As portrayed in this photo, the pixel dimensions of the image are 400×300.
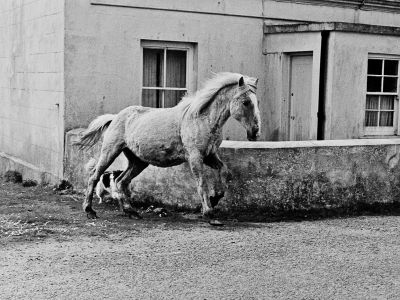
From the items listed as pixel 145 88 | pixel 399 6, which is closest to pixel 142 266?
pixel 145 88

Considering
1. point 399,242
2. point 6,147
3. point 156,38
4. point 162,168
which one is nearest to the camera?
point 399,242

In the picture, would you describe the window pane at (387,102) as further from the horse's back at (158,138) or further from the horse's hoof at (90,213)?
the horse's hoof at (90,213)

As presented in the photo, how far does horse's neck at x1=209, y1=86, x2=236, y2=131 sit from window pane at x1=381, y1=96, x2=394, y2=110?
657 centimetres

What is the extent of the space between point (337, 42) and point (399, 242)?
230 inches

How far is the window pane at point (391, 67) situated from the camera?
587 inches

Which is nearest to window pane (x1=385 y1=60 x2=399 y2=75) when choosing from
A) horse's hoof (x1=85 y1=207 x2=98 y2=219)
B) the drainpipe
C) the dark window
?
the drainpipe

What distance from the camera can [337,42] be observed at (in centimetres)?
1369

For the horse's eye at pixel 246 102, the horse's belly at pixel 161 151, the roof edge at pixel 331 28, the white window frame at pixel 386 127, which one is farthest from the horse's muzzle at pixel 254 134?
the white window frame at pixel 386 127

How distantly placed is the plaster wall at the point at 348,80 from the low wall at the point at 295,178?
2.93 meters

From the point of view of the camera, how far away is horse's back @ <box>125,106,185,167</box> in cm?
957

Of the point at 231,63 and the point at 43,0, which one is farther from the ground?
the point at 43,0

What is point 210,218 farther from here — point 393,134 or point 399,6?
point 399,6

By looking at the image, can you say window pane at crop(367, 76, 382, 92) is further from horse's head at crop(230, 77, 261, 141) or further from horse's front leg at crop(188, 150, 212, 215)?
horse's front leg at crop(188, 150, 212, 215)

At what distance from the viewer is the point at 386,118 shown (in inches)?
596
